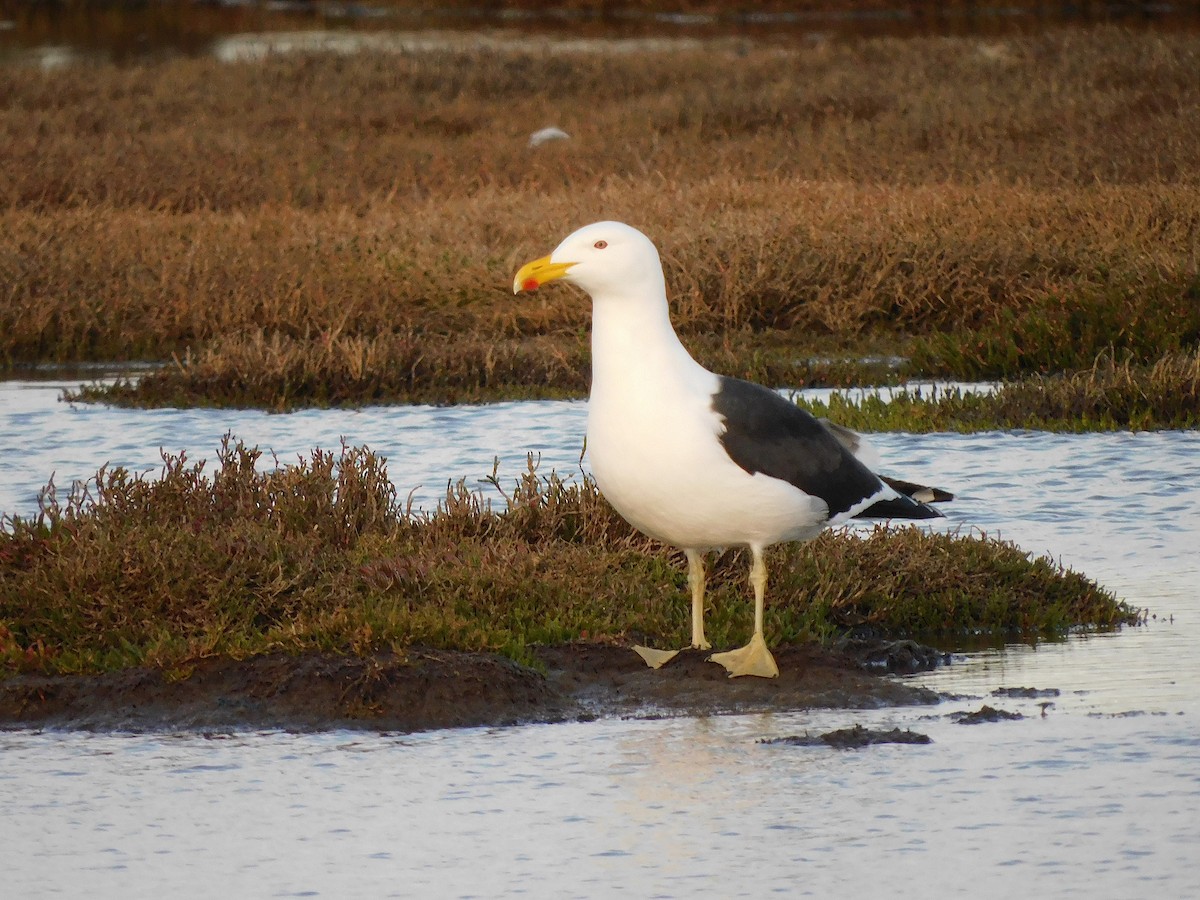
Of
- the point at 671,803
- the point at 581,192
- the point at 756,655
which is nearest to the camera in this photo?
the point at 671,803

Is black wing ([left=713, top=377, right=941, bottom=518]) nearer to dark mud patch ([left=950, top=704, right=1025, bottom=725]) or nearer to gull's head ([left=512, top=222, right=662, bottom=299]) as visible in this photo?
gull's head ([left=512, top=222, right=662, bottom=299])

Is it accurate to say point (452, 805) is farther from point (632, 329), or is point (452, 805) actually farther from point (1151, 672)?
point (1151, 672)

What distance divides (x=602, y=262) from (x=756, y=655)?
1.40 metres

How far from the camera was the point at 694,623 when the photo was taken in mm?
6941

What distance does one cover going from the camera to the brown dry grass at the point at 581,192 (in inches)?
607

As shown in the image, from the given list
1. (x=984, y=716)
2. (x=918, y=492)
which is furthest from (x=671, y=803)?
(x=918, y=492)

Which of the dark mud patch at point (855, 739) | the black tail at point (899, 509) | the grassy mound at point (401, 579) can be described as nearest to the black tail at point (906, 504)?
the black tail at point (899, 509)

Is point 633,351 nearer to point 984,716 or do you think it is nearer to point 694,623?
point 694,623

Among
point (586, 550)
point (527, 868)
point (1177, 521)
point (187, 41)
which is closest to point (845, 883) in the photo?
point (527, 868)

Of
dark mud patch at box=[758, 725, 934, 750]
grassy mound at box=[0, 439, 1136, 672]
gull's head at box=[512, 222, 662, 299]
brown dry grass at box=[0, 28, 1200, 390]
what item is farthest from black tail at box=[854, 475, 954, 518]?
brown dry grass at box=[0, 28, 1200, 390]

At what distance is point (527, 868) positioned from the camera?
501 cm

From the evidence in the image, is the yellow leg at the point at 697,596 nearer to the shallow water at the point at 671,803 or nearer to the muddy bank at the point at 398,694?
the muddy bank at the point at 398,694

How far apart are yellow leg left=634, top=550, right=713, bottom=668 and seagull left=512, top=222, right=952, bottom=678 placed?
0.22 m

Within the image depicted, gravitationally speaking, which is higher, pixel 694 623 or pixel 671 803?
pixel 694 623
